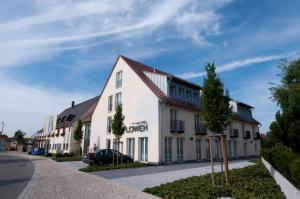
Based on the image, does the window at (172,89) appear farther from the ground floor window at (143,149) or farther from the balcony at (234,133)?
the balcony at (234,133)

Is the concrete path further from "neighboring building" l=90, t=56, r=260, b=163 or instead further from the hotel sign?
the hotel sign

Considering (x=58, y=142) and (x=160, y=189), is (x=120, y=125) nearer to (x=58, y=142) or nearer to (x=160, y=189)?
(x=160, y=189)

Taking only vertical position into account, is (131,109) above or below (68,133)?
above

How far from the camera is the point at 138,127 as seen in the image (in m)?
24.1

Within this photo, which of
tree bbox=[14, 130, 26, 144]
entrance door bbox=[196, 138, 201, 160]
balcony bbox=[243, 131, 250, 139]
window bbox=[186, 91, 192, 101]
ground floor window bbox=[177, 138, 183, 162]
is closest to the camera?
ground floor window bbox=[177, 138, 183, 162]

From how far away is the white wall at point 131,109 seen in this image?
2247 centimetres

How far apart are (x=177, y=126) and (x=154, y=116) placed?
2.55 meters

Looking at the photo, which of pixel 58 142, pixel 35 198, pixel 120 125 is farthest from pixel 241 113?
pixel 35 198

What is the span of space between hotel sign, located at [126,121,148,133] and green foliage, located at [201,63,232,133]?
1206 cm

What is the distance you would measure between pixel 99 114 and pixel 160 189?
76.5ft

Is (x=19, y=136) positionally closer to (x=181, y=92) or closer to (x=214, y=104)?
(x=181, y=92)

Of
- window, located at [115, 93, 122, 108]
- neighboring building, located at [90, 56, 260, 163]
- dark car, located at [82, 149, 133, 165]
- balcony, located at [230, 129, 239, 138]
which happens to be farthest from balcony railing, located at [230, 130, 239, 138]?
dark car, located at [82, 149, 133, 165]

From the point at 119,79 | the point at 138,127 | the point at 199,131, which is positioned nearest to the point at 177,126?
the point at 199,131

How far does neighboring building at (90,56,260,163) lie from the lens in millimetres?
22484
